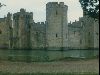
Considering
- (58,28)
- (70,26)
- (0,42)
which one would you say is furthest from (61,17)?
(0,42)

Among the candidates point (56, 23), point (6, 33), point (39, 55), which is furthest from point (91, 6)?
point (6, 33)

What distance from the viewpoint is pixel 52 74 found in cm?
1558

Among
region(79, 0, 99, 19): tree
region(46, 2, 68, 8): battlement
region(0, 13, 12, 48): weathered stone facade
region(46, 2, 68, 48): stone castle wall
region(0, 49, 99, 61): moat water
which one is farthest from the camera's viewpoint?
region(0, 13, 12, 48): weathered stone facade

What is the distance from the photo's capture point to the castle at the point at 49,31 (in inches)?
2034

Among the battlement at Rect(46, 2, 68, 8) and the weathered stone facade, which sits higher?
the battlement at Rect(46, 2, 68, 8)

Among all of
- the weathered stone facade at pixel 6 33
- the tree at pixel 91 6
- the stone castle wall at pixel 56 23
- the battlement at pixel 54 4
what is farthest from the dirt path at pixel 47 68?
the weathered stone facade at pixel 6 33

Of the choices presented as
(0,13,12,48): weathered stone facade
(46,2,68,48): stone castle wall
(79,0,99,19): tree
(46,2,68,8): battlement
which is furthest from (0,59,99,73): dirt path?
(0,13,12,48): weathered stone facade

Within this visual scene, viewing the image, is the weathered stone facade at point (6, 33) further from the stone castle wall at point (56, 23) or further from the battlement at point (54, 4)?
the battlement at point (54, 4)

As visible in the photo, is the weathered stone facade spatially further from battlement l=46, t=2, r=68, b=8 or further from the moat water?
the moat water

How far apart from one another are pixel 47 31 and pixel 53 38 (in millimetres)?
1277

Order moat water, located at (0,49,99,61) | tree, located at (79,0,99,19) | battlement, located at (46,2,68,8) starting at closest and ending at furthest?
tree, located at (79,0,99,19) → moat water, located at (0,49,99,61) → battlement, located at (46,2,68,8)

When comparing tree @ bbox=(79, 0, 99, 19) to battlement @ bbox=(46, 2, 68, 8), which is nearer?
tree @ bbox=(79, 0, 99, 19)

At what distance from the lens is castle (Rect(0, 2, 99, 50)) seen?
51656 millimetres

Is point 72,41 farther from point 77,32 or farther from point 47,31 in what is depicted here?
point 47,31
